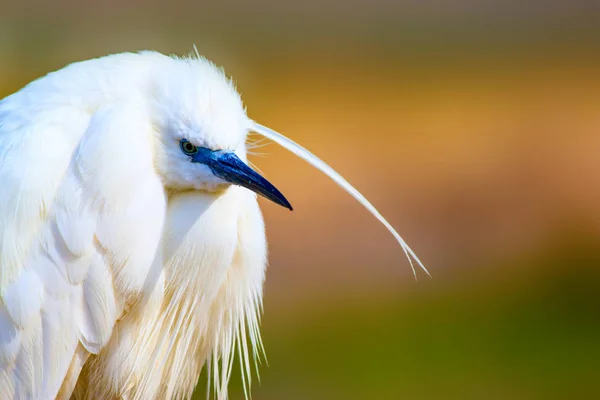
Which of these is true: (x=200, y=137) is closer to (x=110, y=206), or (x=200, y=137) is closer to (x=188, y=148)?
(x=188, y=148)

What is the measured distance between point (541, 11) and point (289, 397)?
3.52 metres

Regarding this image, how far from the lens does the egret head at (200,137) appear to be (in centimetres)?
144

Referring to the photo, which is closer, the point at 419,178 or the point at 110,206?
A: the point at 110,206

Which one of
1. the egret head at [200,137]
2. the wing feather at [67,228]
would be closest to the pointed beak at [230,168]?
the egret head at [200,137]

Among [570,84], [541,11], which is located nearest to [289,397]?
[570,84]

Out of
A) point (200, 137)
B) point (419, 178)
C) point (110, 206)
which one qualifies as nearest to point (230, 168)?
point (200, 137)

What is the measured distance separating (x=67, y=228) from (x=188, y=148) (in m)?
0.25

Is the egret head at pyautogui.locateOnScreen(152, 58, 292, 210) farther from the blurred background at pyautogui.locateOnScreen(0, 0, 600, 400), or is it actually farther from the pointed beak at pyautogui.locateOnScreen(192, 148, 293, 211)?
the blurred background at pyautogui.locateOnScreen(0, 0, 600, 400)

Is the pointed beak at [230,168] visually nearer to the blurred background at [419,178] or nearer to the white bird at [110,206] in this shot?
the white bird at [110,206]

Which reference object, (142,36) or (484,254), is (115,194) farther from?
(142,36)

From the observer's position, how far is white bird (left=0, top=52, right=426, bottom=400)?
58.5 inches

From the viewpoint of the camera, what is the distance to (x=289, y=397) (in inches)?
127

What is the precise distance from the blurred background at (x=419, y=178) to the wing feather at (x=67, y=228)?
5.84 feet

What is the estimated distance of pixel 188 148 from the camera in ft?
4.81
